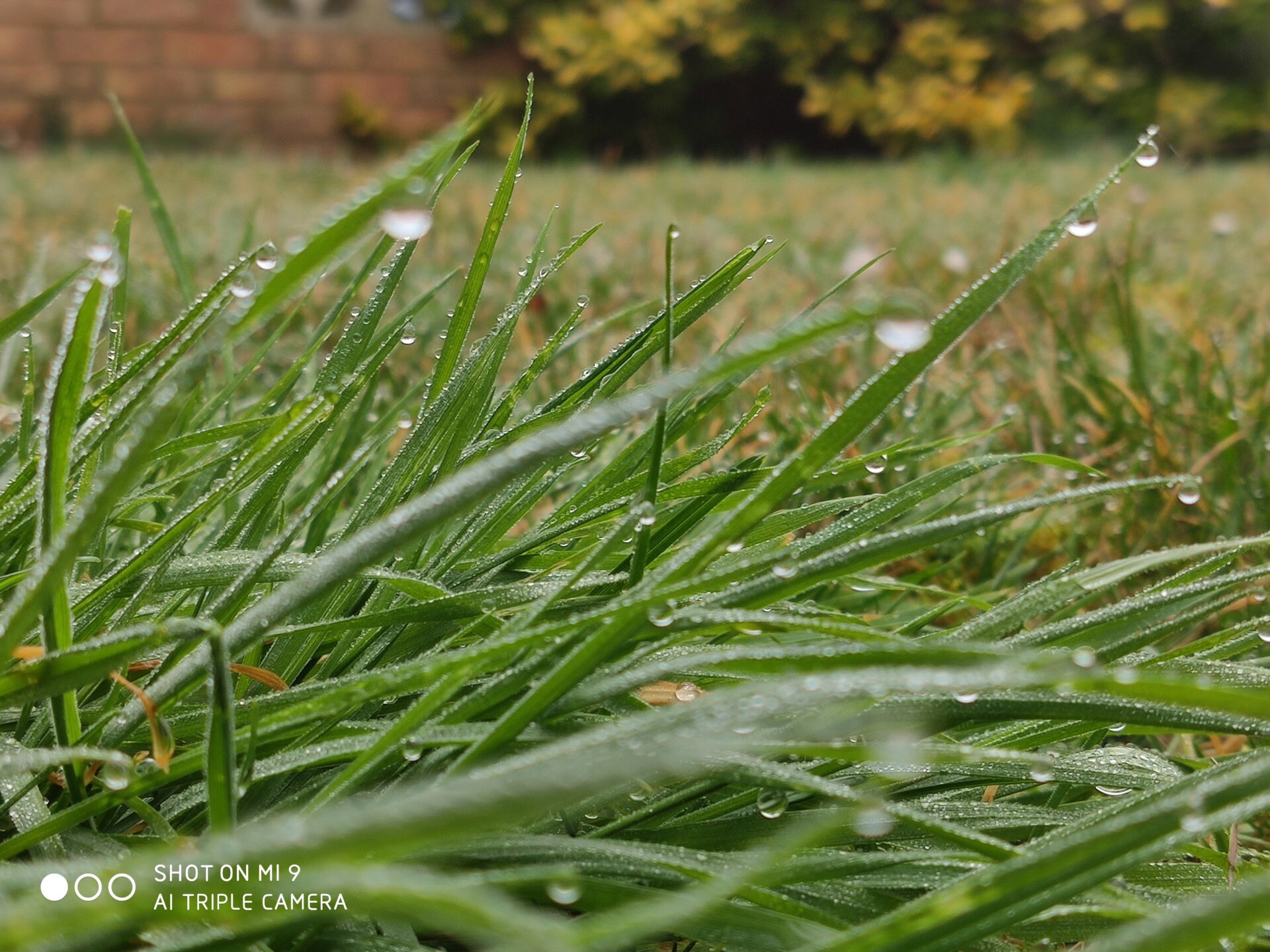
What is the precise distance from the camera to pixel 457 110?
9500 mm

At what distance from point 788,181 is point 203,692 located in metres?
5.15

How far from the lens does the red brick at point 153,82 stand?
9195 millimetres

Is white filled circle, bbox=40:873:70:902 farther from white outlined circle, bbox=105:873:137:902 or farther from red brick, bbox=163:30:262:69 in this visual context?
red brick, bbox=163:30:262:69

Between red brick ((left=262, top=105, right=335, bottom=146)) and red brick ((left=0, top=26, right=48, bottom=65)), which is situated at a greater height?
red brick ((left=0, top=26, right=48, bottom=65))

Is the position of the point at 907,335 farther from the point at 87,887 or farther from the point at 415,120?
the point at 415,120

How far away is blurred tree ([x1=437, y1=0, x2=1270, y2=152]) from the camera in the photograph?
8.33m

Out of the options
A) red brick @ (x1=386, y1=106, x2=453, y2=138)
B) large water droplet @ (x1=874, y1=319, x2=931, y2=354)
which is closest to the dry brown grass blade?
large water droplet @ (x1=874, y1=319, x2=931, y2=354)

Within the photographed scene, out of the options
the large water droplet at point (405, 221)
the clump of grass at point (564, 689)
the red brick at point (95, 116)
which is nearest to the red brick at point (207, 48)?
the red brick at point (95, 116)

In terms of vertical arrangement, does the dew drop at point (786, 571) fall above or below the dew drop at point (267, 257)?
below

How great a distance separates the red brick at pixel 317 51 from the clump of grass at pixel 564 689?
939 centimetres

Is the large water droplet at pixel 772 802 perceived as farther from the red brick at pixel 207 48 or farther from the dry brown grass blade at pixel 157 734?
the red brick at pixel 207 48

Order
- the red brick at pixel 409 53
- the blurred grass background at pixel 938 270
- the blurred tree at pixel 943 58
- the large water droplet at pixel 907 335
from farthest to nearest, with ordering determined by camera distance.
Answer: the red brick at pixel 409 53 → the blurred tree at pixel 943 58 → the blurred grass background at pixel 938 270 → the large water droplet at pixel 907 335

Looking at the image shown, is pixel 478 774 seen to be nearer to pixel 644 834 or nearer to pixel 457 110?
pixel 644 834

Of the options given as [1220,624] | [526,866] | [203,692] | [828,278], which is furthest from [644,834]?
[828,278]
